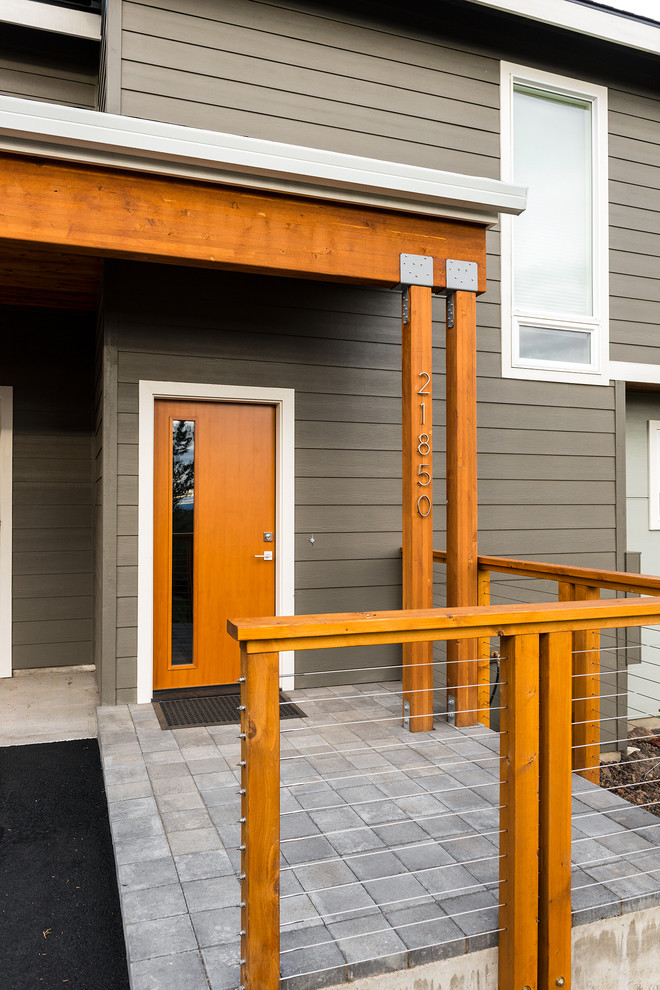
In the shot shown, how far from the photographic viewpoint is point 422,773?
314cm

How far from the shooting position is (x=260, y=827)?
→ 1.76 metres

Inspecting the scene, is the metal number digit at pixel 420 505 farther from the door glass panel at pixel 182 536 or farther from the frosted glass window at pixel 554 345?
the frosted glass window at pixel 554 345

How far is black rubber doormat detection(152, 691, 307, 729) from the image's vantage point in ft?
12.8

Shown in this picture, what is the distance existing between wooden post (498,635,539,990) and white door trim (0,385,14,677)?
14.2 ft

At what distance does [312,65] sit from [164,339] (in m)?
2.15

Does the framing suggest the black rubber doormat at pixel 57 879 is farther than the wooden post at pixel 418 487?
No

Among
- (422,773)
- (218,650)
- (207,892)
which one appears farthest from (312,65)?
(207,892)

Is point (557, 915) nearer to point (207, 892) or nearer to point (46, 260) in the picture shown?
point (207, 892)

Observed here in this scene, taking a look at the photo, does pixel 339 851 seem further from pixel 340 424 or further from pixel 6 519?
pixel 6 519

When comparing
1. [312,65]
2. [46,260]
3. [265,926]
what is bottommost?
[265,926]

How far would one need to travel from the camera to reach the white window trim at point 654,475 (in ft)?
20.5

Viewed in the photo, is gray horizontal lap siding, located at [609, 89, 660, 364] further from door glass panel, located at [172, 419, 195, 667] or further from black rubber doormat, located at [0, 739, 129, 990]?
black rubber doormat, located at [0, 739, 129, 990]

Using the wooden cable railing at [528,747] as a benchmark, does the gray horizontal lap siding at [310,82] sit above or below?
above

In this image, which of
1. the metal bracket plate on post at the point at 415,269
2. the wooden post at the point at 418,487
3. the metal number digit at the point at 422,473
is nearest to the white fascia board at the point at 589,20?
the metal bracket plate on post at the point at 415,269
